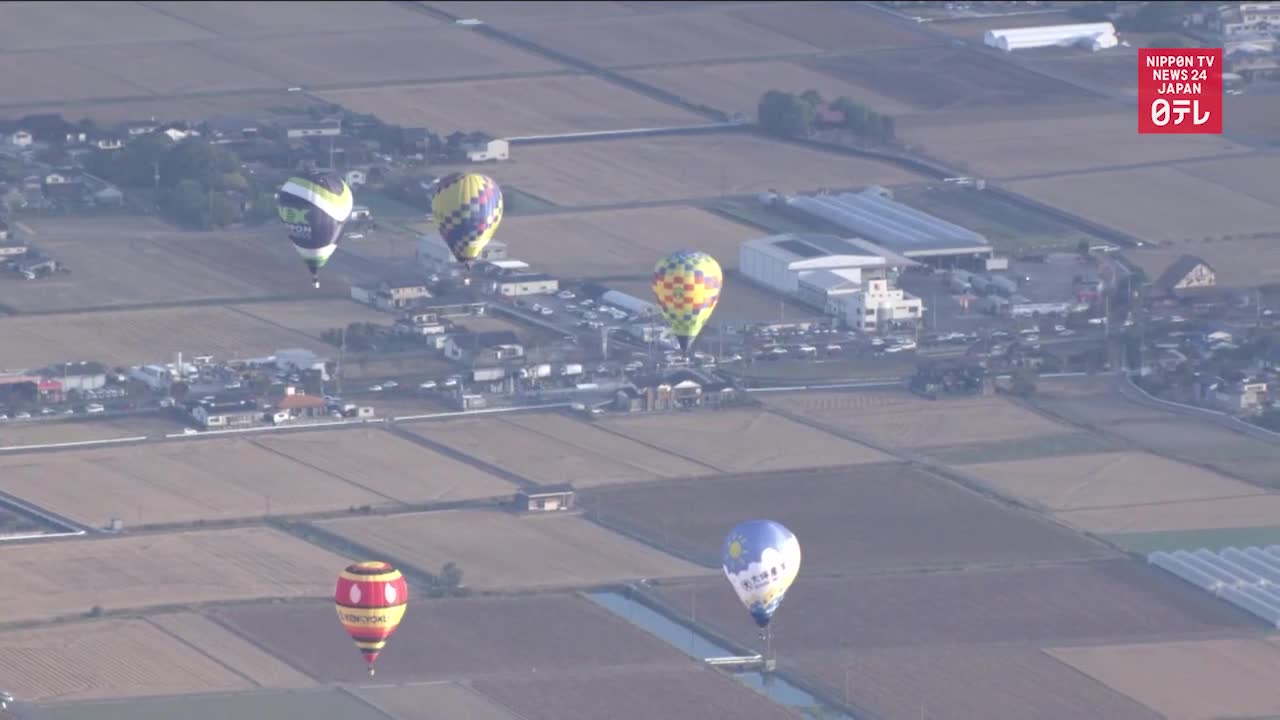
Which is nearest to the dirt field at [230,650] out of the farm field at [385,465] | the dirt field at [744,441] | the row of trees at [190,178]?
the farm field at [385,465]

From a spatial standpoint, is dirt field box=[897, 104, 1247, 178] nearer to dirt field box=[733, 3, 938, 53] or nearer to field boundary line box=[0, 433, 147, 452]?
dirt field box=[733, 3, 938, 53]

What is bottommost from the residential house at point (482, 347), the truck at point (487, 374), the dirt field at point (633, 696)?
the dirt field at point (633, 696)

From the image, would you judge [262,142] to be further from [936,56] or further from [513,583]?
[513,583]

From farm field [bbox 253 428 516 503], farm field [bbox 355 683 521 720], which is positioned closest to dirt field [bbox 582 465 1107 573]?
farm field [bbox 253 428 516 503]

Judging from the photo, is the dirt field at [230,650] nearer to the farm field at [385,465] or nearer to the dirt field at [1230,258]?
the farm field at [385,465]

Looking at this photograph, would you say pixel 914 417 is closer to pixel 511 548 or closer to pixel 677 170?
pixel 511 548

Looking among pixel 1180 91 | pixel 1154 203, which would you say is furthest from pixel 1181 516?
pixel 1180 91
